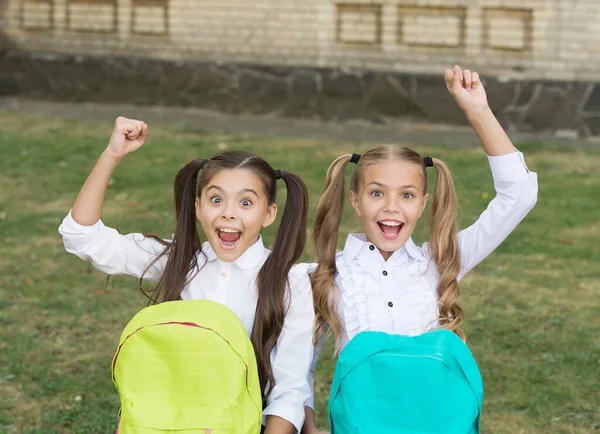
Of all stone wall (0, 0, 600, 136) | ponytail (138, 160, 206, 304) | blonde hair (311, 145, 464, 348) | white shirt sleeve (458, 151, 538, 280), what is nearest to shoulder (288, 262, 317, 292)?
blonde hair (311, 145, 464, 348)

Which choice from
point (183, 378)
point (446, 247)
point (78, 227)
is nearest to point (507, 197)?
point (446, 247)

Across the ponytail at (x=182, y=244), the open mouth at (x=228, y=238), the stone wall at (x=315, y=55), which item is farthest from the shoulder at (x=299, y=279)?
the stone wall at (x=315, y=55)

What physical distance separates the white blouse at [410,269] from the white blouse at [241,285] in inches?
6.9

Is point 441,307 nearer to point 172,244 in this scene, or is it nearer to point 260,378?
point 260,378

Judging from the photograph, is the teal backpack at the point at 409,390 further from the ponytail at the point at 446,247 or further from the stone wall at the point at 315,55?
the stone wall at the point at 315,55

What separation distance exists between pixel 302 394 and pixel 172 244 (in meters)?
0.67

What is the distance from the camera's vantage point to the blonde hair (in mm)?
3643

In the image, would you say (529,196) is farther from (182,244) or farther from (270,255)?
(182,244)

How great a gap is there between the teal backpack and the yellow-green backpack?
0.32 metres

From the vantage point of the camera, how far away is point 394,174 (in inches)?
142

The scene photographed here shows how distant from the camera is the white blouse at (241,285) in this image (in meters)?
3.44

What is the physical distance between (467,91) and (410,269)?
2.08 ft

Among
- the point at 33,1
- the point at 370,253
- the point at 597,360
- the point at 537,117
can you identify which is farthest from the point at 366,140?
the point at 370,253

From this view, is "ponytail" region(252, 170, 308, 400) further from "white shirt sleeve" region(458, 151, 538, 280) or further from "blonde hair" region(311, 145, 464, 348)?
"white shirt sleeve" region(458, 151, 538, 280)
